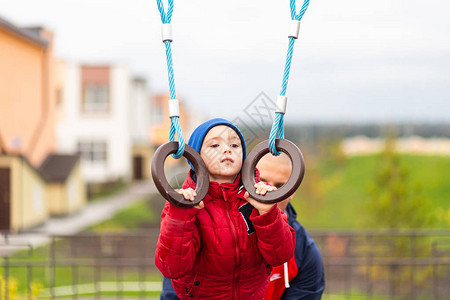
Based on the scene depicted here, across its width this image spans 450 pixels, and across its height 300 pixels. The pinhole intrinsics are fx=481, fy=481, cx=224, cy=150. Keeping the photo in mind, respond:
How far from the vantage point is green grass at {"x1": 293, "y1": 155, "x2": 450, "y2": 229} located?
1725 centimetres

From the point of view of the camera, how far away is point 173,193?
1.04m

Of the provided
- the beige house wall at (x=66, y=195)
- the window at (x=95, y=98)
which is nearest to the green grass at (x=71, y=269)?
the beige house wall at (x=66, y=195)

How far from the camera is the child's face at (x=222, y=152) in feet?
3.80

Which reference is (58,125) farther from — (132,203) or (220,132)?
(220,132)

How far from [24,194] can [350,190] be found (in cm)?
1685

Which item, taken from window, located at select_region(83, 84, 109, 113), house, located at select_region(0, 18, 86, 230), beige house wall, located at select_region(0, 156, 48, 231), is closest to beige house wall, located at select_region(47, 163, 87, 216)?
beige house wall, located at select_region(0, 156, 48, 231)

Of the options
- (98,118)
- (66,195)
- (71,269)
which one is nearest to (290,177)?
(71,269)

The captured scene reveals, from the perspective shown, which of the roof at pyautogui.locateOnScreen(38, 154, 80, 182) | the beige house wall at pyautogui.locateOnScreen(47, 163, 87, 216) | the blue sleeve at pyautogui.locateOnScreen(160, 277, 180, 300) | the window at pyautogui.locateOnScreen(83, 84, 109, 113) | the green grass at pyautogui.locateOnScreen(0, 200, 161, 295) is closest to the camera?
the blue sleeve at pyautogui.locateOnScreen(160, 277, 180, 300)

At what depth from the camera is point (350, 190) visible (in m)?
21.3

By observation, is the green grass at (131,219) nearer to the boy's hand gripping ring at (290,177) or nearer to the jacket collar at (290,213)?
the jacket collar at (290,213)

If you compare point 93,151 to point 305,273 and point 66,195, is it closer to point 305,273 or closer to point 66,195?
point 66,195

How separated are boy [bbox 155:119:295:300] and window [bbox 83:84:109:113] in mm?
17496

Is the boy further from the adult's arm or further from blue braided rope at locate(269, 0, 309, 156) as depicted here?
blue braided rope at locate(269, 0, 309, 156)

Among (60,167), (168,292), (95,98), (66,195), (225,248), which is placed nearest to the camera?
(225,248)
